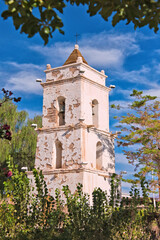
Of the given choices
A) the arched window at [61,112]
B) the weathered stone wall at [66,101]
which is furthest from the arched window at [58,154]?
the arched window at [61,112]

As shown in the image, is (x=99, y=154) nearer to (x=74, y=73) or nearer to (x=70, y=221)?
(x=74, y=73)

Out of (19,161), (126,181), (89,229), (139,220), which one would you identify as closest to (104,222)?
(89,229)

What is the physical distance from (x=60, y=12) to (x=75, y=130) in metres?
13.4

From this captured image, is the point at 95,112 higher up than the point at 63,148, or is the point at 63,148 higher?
the point at 95,112

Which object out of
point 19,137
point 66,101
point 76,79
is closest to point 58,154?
point 66,101

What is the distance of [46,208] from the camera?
28.7 feet

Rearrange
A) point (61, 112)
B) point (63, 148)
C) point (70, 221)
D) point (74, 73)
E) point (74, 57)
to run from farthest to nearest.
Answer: point (74, 57), point (61, 112), point (74, 73), point (63, 148), point (70, 221)

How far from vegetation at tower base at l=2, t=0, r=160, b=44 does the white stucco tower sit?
42.2ft

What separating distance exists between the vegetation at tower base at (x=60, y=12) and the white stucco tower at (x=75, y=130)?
1287 cm

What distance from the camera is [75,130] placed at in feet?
57.0

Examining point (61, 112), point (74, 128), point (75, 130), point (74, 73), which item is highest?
point (74, 73)

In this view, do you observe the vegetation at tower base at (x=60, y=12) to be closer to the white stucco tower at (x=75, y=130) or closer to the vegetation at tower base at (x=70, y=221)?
the vegetation at tower base at (x=70, y=221)

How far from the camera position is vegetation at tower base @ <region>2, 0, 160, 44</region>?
3664mm

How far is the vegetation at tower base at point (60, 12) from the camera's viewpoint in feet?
12.0
